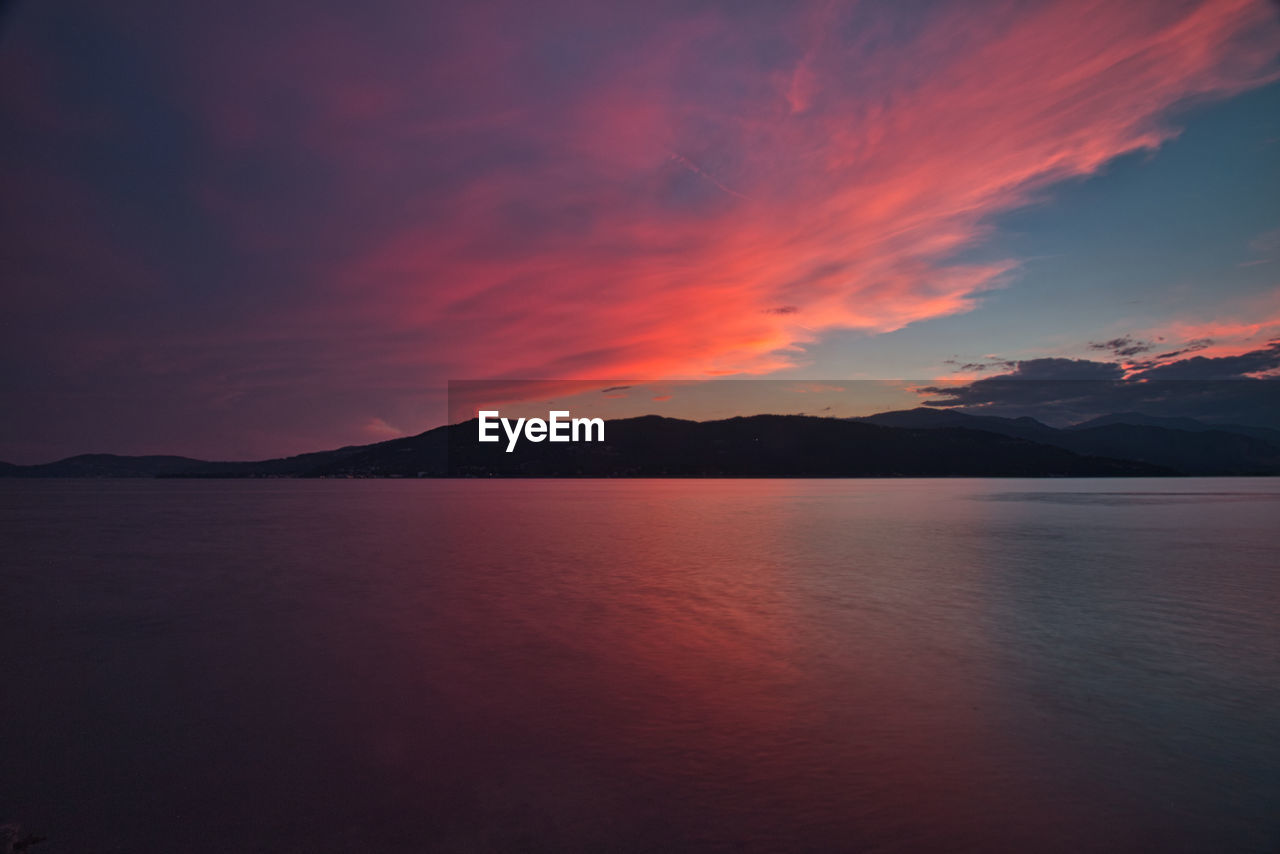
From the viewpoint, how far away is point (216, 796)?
796 cm

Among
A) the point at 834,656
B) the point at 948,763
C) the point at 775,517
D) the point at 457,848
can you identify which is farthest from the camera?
the point at 775,517

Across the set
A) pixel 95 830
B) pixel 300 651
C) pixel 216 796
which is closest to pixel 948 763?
pixel 216 796

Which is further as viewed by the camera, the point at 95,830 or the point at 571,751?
the point at 571,751

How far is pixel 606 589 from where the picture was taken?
23812 mm

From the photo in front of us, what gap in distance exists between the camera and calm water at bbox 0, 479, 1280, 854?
7320mm

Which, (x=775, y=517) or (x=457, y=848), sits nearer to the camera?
(x=457, y=848)

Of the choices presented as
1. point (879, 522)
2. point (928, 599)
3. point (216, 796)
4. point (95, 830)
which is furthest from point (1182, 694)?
→ point (879, 522)

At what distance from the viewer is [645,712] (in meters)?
11.1

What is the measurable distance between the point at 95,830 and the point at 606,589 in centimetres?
1727

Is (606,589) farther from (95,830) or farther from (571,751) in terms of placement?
(95,830)

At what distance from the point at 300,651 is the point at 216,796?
771cm

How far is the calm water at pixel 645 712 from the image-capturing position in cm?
732

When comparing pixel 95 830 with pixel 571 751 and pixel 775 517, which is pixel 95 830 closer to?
pixel 571 751

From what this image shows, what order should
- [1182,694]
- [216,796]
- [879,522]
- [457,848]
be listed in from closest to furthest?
[457,848], [216,796], [1182,694], [879,522]
